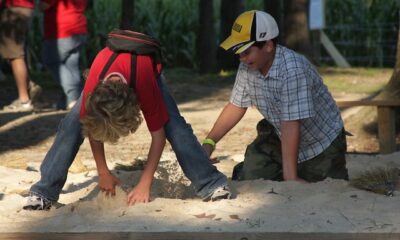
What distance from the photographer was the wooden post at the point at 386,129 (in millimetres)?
8141

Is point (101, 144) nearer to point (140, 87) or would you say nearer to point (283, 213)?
point (140, 87)

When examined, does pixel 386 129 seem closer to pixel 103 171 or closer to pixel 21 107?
pixel 103 171

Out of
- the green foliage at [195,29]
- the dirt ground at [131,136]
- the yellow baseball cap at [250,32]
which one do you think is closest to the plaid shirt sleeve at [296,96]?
the yellow baseball cap at [250,32]

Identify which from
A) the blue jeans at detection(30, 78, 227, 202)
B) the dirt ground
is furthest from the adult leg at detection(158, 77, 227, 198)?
the dirt ground

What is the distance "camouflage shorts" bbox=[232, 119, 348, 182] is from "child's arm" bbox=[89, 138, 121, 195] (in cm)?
119

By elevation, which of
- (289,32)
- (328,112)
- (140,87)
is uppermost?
(140,87)

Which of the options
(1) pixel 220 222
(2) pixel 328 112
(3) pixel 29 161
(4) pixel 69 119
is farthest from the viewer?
(3) pixel 29 161

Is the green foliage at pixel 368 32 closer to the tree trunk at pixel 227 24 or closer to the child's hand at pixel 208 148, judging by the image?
the tree trunk at pixel 227 24

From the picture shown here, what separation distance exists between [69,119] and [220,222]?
3.34 feet

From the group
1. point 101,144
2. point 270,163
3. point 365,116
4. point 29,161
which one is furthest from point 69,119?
point 365,116

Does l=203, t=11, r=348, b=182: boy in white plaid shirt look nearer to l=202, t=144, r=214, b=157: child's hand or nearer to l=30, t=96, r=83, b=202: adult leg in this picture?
l=202, t=144, r=214, b=157: child's hand

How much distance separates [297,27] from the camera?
14.8m

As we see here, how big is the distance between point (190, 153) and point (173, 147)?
10 cm

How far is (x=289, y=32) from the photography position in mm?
14867
